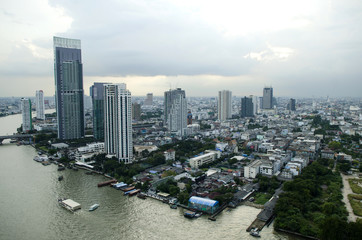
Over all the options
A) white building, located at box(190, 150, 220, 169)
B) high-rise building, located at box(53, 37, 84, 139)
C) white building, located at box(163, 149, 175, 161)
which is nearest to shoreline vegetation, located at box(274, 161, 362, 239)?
white building, located at box(190, 150, 220, 169)

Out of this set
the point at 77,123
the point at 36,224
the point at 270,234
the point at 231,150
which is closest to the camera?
the point at 270,234

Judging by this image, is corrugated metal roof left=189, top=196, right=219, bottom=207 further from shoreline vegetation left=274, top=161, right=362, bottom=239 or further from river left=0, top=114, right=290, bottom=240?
shoreline vegetation left=274, top=161, right=362, bottom=239

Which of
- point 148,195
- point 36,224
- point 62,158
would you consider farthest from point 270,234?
point 62,158

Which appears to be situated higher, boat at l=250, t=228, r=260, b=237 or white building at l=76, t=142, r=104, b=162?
white building at l=76, t=142, r=104, b=162

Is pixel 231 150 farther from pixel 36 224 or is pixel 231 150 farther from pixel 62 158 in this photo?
pixel 36 224

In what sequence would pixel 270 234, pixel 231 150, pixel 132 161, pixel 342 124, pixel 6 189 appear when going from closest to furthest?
pixel 270 234
pixel 6 189
pixel 132 161
pixel 231 150
pixel 342 124

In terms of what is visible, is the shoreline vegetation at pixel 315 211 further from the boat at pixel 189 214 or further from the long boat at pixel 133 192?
the long boat at pixel 133 192

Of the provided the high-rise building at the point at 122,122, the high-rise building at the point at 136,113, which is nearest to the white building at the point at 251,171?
the high-rise building at the point at 122,122
